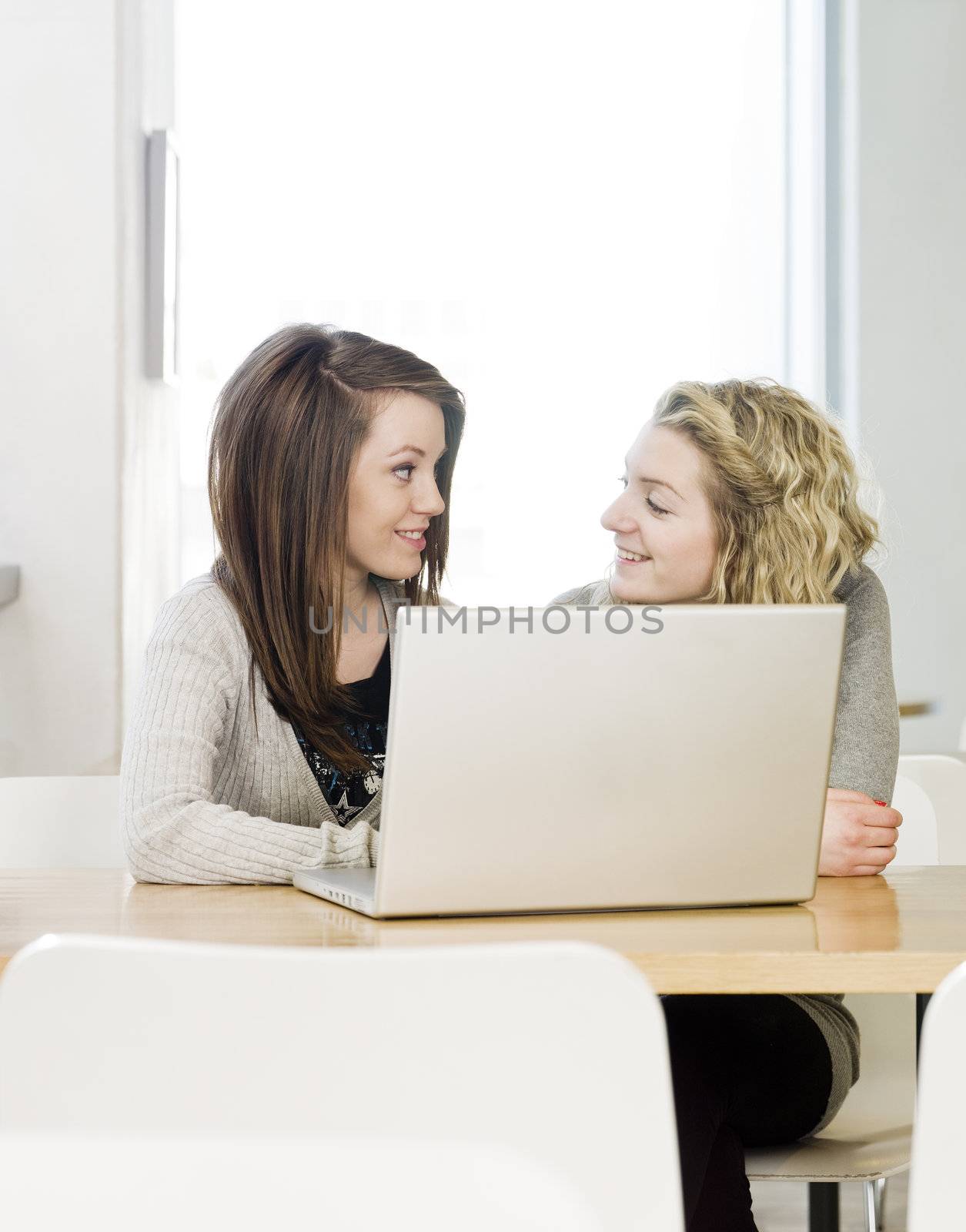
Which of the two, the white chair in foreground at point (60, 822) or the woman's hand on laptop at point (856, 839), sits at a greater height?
the woman's hand on laptop at point (856, 839)

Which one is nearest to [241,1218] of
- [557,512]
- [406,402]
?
[406,402]

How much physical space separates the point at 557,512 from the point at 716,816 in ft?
7.98

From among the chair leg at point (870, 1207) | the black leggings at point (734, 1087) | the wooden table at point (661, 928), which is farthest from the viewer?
the chair leg at point (870, 1207)

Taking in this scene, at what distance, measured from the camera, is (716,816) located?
984mm

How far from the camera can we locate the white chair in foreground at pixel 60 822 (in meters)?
1.54

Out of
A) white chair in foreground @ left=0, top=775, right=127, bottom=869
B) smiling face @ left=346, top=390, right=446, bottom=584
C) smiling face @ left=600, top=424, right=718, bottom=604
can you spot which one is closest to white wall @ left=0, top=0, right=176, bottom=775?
white chair in foreground @ left=0, top=775, right=127, bottom=869

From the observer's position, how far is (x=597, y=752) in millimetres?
945

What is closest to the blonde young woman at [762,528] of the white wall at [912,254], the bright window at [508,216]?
the bright window at [508,216]

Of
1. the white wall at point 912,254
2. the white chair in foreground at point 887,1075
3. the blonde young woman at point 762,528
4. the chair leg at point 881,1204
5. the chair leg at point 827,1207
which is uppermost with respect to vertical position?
the white wall at point 912,254

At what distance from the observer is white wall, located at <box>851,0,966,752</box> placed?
346 centimetres

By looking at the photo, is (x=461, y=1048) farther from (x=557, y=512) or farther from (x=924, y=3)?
(x=924, y=3)

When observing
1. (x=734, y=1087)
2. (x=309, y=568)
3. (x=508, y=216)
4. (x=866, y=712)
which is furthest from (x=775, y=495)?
(x=508, y=216)

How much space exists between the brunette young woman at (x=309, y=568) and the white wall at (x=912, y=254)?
6.84ft

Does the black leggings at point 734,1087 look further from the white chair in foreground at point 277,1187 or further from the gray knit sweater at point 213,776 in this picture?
the white chair in foreground at point 277,1187
